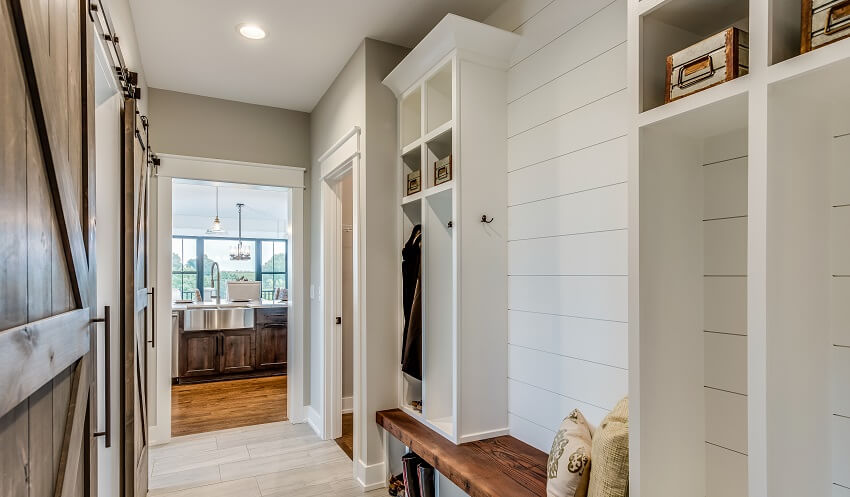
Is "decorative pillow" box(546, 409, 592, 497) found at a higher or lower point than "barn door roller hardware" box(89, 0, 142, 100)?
lower

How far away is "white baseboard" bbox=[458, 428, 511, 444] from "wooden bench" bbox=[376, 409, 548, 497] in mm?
18

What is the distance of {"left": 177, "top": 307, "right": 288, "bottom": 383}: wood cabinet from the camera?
18.6 ft

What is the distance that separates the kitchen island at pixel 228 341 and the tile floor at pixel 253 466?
2.05 metres

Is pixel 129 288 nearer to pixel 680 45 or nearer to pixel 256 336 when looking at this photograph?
pixel 680 45

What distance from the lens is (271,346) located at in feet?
19.8

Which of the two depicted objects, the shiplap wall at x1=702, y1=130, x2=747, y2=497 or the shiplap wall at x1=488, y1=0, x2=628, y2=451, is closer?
the shiplap wall at x1=702, y1=130, x2=747, y2=497

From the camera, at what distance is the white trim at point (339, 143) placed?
2.96m

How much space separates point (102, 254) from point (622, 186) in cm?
202

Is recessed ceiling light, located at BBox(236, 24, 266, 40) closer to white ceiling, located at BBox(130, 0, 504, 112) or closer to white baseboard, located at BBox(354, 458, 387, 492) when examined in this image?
white ceiling, located at BBox(130, 0, 504, 112)

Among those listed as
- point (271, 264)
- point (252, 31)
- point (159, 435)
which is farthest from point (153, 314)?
point (271, 264)

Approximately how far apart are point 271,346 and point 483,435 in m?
4.41
